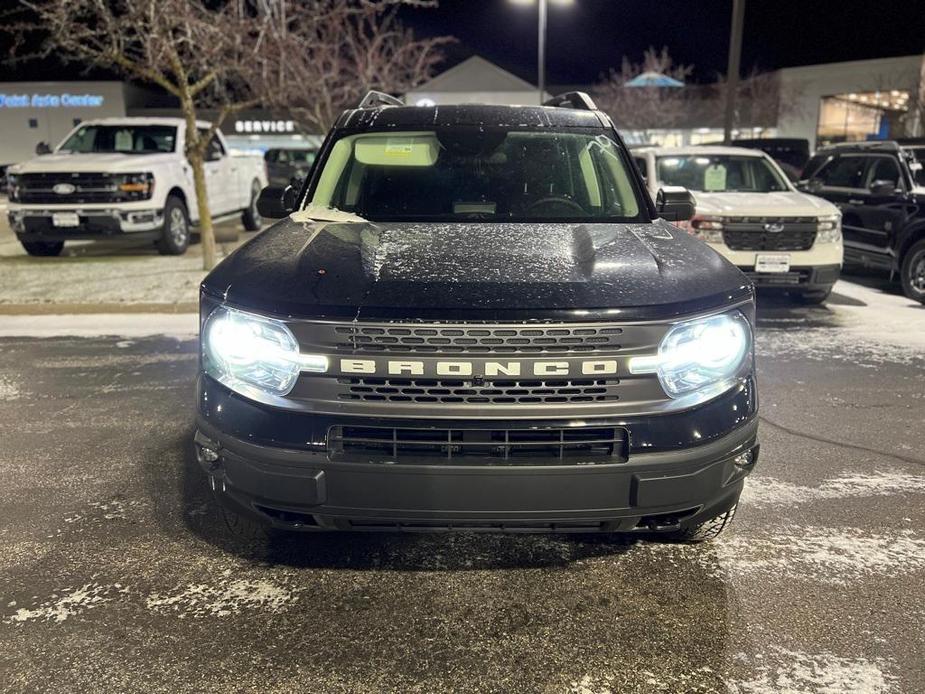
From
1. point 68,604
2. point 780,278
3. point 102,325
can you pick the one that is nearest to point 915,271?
point 780,278

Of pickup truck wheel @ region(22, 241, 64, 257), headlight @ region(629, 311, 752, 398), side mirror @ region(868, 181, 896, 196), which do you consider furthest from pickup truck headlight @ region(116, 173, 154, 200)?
headlight @ region(629, 311, 752, 398)

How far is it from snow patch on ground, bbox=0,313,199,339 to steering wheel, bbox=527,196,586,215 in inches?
176

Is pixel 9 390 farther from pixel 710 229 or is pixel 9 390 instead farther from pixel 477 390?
pixel 710 229

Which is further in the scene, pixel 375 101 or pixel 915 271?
pixel 915 271

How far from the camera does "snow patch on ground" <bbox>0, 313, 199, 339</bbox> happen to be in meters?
7.57

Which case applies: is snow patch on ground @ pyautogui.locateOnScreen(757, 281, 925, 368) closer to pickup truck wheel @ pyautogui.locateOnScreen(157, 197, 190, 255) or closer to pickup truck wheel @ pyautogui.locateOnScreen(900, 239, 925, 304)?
pickup truck wheel @ pyautogui.locateOnScreen(900, 239, 925, 304)

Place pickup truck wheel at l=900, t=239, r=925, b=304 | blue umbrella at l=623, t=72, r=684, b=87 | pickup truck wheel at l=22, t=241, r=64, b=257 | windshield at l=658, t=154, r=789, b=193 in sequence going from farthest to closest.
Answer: blue umbrella at l=623, t=72, r=684, b=87, pickup truck wheel at l=22, t=241, r=64, b=257, windshield at l=658, t=154, r=789, b=193, pickup truck wheel at l=900, t=239, r=925, b=304

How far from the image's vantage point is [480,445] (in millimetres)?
2541

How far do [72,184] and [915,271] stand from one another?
1104cm

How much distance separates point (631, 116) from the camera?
163 ft

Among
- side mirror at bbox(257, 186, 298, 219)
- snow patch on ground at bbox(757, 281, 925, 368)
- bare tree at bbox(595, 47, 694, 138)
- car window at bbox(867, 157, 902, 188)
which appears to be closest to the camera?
side mirror at bbox(257, 186, 298, 219)

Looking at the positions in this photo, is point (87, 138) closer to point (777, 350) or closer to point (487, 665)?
point (777, 350)

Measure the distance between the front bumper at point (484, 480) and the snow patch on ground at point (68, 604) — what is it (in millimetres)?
828

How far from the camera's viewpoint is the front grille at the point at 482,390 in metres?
2.51
